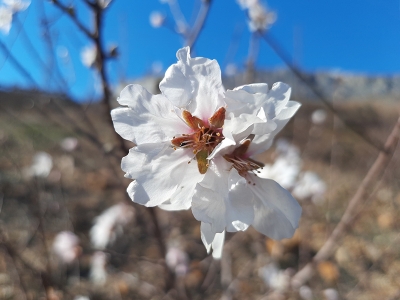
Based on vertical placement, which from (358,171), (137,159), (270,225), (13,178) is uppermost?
(137,159)

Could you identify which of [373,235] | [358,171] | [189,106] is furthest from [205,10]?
[358,171]

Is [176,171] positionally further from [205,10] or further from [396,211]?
[396,211]

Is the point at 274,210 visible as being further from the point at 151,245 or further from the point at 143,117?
the point at 151,245

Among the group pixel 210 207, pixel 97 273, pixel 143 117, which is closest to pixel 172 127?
pixel 143 117

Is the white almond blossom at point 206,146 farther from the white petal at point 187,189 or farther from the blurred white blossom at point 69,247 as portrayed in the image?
the blurred white blossom at point 69,247

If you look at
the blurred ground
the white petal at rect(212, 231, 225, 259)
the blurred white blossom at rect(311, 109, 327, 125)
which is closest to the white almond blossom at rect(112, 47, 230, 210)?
the white petal at rect(212, 231, 225, 259)

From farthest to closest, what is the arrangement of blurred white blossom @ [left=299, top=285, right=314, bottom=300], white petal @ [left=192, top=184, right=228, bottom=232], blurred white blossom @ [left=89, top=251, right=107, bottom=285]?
blurred white blossom @ [left=89, top=251, right=107, bottom=285] < blurred white blossom @ [left=299, top=285, right=314, bottom=300] < white petal @ [left=192, top=184, right=228, bottom=232]

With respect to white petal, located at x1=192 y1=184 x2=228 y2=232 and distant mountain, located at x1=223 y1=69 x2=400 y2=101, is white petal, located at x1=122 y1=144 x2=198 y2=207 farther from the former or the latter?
distant mountain, located at x1=223 y1=69 x2=400 y2=101
